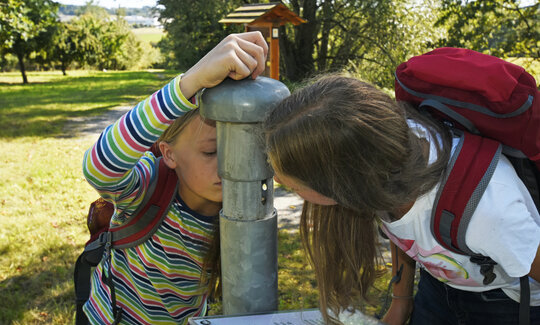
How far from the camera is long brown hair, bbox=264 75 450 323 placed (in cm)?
116

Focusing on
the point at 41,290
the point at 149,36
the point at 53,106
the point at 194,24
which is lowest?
the point at 41,290

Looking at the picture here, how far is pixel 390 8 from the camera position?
477 inches

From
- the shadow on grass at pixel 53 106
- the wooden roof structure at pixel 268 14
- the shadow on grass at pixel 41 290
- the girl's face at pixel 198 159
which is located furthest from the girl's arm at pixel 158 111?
the shadow on grass at pixel 53 106

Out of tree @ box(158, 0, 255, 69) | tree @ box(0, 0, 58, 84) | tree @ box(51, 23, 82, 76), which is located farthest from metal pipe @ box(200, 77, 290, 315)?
tree @ box(51, 23, 82, 76)

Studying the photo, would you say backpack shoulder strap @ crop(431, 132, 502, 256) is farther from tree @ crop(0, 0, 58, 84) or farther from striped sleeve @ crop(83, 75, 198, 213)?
tree @ crop(0, 0, 58, 84)

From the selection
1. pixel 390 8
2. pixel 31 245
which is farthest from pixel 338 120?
pixel 390 8

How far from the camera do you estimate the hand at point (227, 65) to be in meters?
1.14

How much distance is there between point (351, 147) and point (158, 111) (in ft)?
1.78

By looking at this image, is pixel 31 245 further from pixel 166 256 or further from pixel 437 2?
pixel 437 2

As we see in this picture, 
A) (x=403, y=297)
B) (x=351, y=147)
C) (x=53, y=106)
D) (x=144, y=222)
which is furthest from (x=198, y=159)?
(x=53, y=106)

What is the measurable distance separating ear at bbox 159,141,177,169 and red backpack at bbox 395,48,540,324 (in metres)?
0.94

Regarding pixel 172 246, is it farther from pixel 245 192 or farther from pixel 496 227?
pixel 496 227

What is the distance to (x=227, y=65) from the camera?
1136 millimetres

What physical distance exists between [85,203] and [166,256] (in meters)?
4.42
